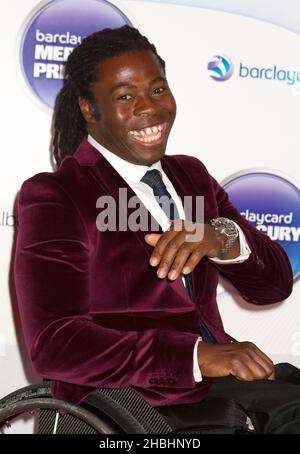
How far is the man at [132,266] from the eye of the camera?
1.66m

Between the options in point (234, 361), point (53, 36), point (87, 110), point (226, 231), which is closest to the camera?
point (234, 361)

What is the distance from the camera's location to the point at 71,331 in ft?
5.42

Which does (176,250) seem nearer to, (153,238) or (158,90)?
(153,238)

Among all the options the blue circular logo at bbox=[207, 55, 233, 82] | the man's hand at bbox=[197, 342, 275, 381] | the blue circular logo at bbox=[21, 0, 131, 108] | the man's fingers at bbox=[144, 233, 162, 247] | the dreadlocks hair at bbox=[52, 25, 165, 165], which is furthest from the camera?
the blue circular logo at bbox=[207, 55, 233, 82]

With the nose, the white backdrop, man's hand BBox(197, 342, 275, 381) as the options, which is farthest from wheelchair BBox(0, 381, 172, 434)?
the white backdrop

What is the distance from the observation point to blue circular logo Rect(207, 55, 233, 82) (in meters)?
2.96

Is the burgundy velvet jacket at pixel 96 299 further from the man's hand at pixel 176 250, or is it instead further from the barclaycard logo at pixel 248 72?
the barclaycard logo at pixel 248 72

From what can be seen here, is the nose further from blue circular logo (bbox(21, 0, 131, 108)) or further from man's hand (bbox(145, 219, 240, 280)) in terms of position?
blue circular logo (bbox(21, 0, 131, 108))

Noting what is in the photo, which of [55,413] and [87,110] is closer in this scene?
[55,413]

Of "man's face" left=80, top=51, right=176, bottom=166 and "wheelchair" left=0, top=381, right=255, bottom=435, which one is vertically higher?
"man's face" left=80, top=51, right=176, bottom=166

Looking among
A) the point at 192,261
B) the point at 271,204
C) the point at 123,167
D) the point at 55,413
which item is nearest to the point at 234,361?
the point at 192,261

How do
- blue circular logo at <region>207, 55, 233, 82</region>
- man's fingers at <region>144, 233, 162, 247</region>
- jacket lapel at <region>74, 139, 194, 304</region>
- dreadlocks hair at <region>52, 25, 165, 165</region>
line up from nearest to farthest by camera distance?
man's fingers at <region>144, 233, 162, 247</region> → jacket lapel at <region>74, 139, 194, 304</region> → dreadlocks hair at <region>52, 25, 165, 165</region> → blue circular logo at <region>207, 55, 233, 82</region>

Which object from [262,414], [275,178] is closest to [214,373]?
[262,414]

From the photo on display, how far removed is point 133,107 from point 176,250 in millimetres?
429
